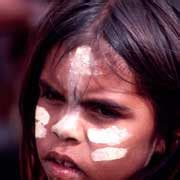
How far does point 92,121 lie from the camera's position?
4.93 feet

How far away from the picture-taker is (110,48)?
4.81ft

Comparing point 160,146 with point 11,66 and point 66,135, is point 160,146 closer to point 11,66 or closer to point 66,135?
point 66,135

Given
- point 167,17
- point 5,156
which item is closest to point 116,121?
point 167,17

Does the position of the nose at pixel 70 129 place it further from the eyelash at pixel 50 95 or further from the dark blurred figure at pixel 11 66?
the dark blurred figure at pixel 11 66

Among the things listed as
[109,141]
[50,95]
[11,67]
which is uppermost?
[50,95]

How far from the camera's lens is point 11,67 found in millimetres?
2387

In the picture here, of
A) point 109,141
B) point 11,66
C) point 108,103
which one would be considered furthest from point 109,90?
point 11,66

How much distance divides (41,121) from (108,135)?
0.18m

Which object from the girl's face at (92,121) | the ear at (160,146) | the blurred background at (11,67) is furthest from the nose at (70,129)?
the blurred background at (11,67)

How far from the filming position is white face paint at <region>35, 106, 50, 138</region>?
5.13 ft

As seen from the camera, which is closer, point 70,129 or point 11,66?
point 70,129

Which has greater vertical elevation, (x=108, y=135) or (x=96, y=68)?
(x=96, y=68)

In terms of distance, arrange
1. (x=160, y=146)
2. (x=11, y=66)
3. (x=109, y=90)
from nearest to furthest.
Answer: (x=109, y=90) < (x=160, y=146) < (x=11, y=66)

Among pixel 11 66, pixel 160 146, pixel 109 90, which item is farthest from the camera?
pixel 11 66
